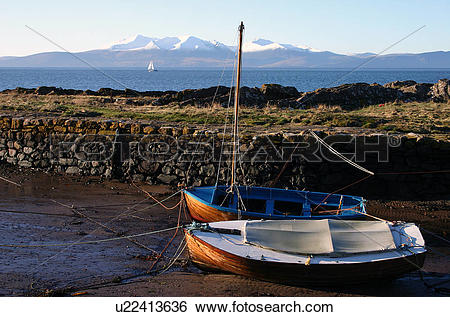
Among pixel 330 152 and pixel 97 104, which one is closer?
pixel 330 152

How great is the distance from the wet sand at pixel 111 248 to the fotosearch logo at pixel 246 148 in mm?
1220

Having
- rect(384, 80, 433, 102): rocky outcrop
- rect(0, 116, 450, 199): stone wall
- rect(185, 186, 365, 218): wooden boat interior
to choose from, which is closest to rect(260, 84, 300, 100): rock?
rect(384, 80, 433, 102): rocky outcrop

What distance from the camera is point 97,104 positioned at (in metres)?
27.3

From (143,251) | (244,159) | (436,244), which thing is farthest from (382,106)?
(143,251)

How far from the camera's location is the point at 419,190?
17109mm

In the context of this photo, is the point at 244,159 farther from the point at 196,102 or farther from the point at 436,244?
the point at 196,102

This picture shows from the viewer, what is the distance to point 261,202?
1457 centimetres

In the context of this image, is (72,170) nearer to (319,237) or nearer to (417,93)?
(319,237)

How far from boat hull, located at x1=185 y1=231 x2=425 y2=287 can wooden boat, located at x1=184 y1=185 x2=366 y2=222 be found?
2567 mm

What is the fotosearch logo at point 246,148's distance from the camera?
1712 cm

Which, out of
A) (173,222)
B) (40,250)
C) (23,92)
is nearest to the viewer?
(40,250)

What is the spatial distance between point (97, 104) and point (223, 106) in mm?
6810

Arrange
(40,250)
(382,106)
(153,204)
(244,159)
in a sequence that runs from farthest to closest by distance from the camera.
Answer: (382,106), (244,159), (153,204), (40,250)
